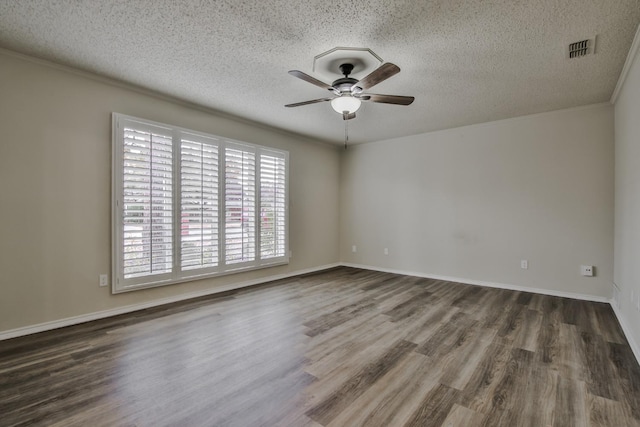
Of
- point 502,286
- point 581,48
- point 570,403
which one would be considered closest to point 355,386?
point 570,403

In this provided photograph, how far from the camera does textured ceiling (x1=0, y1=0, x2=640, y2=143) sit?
6.95 ft

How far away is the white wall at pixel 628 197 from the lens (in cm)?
255

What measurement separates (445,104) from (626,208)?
2.19 meters

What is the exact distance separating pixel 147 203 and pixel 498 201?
4.91 m

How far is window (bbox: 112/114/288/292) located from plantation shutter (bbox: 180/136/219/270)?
0.01 m

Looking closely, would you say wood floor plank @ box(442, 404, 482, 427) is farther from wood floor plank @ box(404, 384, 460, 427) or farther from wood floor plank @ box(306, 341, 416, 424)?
wood floor plank @ box(306, 341, 416, 424)

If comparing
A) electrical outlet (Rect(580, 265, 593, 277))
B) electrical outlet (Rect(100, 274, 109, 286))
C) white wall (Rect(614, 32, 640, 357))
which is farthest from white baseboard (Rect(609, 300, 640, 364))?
electrical outlet (Rect(100, 274, 109, 286))

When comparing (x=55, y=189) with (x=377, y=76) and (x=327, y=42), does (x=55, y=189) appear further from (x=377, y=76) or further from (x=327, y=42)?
(x=377, y=76)

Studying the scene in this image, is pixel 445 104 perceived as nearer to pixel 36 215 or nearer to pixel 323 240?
pixel 323 240

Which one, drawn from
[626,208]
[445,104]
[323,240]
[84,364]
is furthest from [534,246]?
[84,364]

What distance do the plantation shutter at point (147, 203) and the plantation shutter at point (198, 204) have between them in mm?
173

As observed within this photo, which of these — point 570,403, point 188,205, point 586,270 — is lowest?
point 570,403

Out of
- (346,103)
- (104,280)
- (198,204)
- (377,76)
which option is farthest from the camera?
(198,204)

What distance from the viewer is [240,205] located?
453 centimetres
